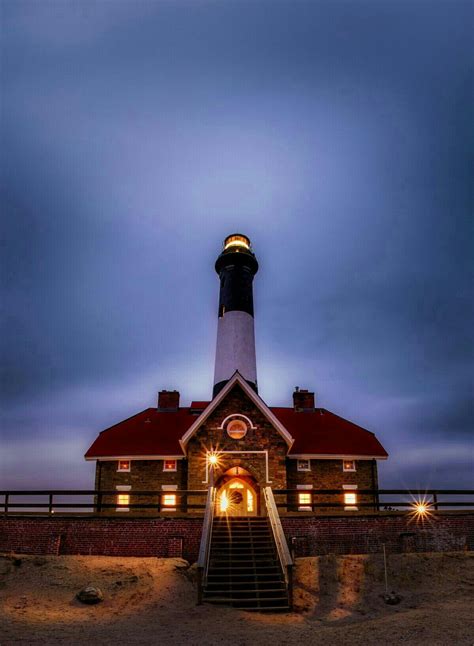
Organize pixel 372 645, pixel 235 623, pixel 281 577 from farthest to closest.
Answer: pixel 281 577 < pixel 235 623 < pixel 372 645

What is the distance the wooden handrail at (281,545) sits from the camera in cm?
1354

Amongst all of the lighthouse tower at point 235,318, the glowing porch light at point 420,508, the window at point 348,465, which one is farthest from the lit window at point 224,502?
the glowing porch light at point 420,508

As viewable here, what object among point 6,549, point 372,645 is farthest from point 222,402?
point 372,645

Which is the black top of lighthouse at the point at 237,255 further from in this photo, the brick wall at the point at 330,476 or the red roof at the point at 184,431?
the brick wall at the point at 330,476

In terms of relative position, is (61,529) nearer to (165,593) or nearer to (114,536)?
(114,536)

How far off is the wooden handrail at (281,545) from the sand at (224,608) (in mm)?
718

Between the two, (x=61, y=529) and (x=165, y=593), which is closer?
(x=165, y=593)

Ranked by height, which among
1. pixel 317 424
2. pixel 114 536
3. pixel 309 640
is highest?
pixel 317 424

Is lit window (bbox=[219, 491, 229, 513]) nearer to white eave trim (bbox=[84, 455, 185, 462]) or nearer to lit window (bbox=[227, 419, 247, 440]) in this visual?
white eave trim (bbox=[84, 455, 185, 462])

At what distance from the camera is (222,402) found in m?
24.0

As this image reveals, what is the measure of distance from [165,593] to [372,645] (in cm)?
623

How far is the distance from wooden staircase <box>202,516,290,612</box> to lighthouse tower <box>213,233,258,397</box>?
1156 centimetres

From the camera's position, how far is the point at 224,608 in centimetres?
1327

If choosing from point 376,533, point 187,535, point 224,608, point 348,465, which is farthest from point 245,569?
point 348,465
